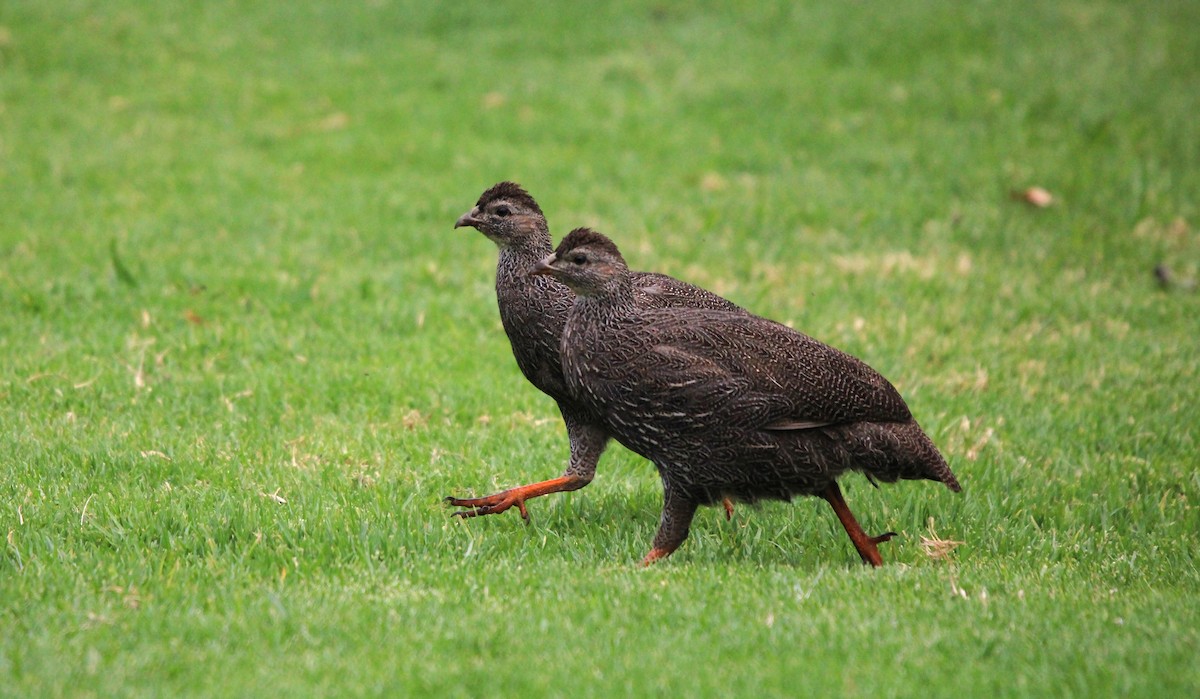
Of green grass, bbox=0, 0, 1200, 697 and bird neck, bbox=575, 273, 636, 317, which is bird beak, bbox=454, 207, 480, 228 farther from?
green grass, bbox=0, 0, 1200, 697

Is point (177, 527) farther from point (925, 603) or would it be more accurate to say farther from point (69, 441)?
point (925, 603)

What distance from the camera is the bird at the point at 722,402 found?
5.17 metres

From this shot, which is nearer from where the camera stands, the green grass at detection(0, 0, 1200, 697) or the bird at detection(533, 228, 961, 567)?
the green grass at detection(0, 0, 1200, 697)

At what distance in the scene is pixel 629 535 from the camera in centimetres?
564

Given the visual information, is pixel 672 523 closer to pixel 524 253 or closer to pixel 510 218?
pixel 524 253

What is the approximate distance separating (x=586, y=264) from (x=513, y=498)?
112 centimetres

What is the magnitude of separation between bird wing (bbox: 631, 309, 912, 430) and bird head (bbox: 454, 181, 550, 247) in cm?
98

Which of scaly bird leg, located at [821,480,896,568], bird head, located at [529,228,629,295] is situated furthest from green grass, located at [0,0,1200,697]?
bird head, located at [529,228,629,295]

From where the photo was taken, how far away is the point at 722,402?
5.14 metres

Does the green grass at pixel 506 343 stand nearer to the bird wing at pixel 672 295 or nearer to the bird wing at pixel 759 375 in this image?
the bird wing at pixel 759 375

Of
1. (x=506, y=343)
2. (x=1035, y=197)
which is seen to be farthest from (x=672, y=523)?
(x=1035, y=197)

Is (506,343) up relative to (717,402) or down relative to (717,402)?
down

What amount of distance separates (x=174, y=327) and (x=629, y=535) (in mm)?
3750

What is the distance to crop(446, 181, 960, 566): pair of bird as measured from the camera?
5.17 metres
